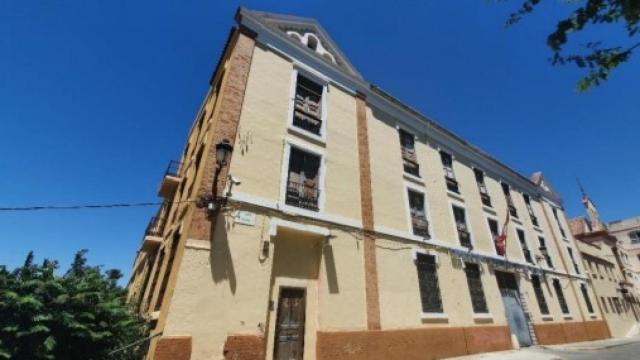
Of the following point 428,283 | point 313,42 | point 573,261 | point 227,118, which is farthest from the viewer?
point 573,261

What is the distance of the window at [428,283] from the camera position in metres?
10.9

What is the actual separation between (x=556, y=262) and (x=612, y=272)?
16.3 meters

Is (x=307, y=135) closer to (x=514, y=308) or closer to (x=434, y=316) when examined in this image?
(x=434, y=316)

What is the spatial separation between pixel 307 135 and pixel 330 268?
4.67m

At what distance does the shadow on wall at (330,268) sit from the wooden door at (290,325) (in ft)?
2.85

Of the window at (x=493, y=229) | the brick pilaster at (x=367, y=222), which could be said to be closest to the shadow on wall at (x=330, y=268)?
the brick pilaster at (x=367, y=222)

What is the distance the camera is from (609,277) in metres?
27.9

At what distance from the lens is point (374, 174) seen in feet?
39.6

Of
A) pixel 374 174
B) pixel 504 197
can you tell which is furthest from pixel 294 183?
pixel 504 197

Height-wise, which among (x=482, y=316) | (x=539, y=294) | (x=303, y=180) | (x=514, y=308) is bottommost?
(x=482, y=316)

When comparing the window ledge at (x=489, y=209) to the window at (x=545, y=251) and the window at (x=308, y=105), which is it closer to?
the window at (x=545, y=251)

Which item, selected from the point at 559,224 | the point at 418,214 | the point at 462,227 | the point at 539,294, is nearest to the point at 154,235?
the point at 418,214

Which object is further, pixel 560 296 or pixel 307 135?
pixel 560 296

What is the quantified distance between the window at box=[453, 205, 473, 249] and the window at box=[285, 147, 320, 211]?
328 inches
